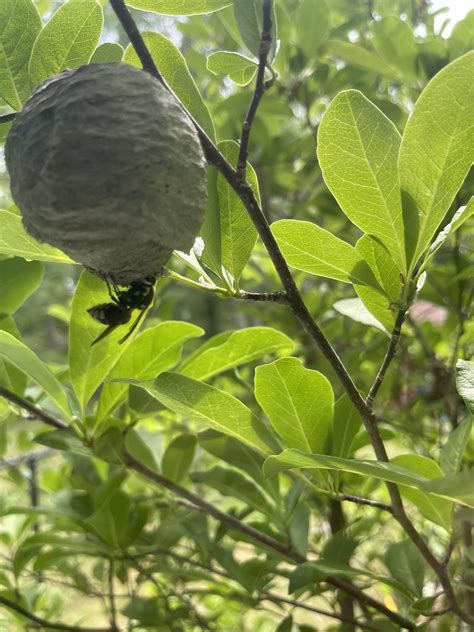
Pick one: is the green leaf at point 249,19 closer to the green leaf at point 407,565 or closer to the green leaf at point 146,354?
the green leaf at point 146,354

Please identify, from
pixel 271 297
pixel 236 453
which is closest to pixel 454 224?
pixel 271 297

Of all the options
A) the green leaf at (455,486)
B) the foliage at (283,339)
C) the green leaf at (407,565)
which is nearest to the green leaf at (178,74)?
the foliage at (283,339)

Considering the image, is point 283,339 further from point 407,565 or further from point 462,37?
point 462,37

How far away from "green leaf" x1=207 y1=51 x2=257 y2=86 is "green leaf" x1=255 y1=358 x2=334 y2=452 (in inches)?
10.6

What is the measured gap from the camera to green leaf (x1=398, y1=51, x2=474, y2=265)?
455 millimetres

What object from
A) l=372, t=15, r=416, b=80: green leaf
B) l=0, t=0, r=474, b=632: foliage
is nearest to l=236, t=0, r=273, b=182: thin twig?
l=0, t=0, r=474, b=632: foliage

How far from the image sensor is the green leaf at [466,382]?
473 millimetres

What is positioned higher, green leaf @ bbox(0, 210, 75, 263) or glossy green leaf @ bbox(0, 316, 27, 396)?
green leaf @ bbox(0, 210, 75, 263)

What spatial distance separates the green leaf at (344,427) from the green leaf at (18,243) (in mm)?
304

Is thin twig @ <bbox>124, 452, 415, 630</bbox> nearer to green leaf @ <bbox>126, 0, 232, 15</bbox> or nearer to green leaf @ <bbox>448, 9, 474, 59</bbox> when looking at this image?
green leaf @ <bbox>126, 0, 232, 15</bbox>

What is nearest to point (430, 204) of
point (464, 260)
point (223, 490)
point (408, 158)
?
point (408, 158)

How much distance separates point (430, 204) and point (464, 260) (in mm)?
604

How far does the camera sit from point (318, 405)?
595 mm

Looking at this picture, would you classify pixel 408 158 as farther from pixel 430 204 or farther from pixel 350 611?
pixel 350 611
